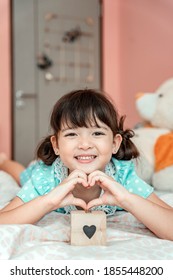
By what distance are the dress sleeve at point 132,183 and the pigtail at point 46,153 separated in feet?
0.79

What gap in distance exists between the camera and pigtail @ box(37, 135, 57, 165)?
1319 millimetres

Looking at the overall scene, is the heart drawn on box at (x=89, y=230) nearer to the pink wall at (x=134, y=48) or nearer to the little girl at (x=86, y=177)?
the little girl at (x=86, y=177)

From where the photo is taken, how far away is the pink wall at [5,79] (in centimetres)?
348

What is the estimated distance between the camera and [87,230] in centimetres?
92

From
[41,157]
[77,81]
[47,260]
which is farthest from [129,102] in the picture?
[47,260]

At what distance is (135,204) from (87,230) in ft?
0.47

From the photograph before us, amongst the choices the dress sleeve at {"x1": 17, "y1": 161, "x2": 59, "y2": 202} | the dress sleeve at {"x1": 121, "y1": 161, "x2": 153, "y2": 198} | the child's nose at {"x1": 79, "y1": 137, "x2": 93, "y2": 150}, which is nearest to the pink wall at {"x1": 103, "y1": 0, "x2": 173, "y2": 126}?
the dress sleeve at {"x1": 121, "y1": 161, "x2": 153, "y2": 198}

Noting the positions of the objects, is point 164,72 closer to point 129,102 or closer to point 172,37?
point 172,37

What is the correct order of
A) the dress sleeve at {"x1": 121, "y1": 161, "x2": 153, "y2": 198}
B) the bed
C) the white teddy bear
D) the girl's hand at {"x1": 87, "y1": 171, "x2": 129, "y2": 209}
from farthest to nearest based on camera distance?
the white teddy bear
the dress sleeve at {"x1": 121, "y1": 161, "x2": 153, "y2": 198}
the girl's hand at {"x1": 87, "y1": 171, "x2": 129, "y2": 209}
the bed

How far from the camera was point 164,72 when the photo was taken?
115 inches

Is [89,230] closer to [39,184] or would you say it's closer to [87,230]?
[87,230]

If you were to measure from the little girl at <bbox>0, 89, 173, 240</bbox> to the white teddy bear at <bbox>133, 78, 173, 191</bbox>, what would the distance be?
0.43m

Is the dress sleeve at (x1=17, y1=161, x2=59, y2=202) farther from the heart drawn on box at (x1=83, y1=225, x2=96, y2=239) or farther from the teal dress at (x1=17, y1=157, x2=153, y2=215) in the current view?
the heart drawn on box at (x1=83, y1=225, x2=96, y2=239)

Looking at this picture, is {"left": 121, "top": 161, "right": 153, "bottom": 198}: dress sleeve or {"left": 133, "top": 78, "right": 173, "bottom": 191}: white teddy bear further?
{"left": 133, "top": 78, "right": 173, "bottom": 191}: white teddy bear
